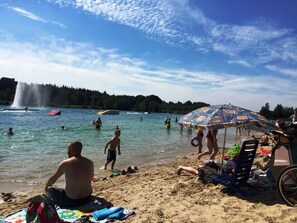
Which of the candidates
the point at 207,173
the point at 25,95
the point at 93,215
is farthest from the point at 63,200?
the point at 25,95

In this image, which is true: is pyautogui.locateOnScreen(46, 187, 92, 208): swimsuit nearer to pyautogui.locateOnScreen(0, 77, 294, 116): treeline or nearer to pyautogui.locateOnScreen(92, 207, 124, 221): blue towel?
pyautogui.locateOnScreen(92, 207, 124, 221): blue towel

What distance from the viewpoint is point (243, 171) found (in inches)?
225

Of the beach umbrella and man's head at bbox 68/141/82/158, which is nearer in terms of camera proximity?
man's head at bbox 68/141/82/158

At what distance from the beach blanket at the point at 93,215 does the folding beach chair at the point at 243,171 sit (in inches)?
79.2

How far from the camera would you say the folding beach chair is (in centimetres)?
548

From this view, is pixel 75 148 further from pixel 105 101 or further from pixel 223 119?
pixel 105 101

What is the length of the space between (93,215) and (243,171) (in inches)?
116

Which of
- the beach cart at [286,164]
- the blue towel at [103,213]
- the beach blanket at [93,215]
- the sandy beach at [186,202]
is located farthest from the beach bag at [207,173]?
the blue towel at [103,213]

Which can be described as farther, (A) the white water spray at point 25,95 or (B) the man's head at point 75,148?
(A) the white water spray at point 25,95

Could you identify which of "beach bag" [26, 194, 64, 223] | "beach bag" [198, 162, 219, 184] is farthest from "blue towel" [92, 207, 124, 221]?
"beach bag" [198, 162, 219, 184]

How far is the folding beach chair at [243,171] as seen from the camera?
5.48 m

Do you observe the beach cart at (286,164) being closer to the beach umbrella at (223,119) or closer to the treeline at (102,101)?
the beach umbrella at (223,119)

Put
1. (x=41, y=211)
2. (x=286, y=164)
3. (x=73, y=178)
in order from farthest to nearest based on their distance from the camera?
(x=73, y=178) < (x=286, y=164) < (x=41, y=211)

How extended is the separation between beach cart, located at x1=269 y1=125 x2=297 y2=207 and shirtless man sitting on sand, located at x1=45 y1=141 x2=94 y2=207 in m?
3.20
